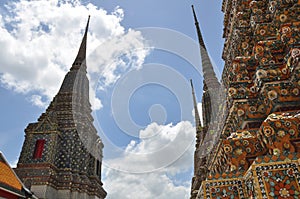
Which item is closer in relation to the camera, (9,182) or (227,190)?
(227,190)

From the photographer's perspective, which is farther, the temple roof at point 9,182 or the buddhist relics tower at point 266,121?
the temple roof at point 9,182

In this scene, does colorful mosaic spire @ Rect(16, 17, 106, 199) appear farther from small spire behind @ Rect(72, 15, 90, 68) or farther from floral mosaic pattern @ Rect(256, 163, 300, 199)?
floral mosaic pattern @ Rect(256, 163, 300, 199)

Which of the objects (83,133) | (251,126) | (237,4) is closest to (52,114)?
(83,133)

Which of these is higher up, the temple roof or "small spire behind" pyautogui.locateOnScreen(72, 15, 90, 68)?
"small spire behind" pyautogui.locateOnScreen(72, 15, 90, 68)

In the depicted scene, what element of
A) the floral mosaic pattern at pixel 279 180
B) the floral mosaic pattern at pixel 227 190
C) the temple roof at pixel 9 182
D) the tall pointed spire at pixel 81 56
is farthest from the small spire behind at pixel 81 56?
the floral mosaic pattern at pixel 279 180

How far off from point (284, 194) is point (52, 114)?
81.1 feet

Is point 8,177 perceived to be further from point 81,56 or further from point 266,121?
point 81,56

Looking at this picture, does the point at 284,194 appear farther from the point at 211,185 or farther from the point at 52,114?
the point at 52,114

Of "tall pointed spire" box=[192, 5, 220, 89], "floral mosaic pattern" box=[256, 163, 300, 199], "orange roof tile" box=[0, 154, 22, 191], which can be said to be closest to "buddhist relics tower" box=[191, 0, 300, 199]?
"floral mosaic pattern" box=[256, 163, 300, 199]

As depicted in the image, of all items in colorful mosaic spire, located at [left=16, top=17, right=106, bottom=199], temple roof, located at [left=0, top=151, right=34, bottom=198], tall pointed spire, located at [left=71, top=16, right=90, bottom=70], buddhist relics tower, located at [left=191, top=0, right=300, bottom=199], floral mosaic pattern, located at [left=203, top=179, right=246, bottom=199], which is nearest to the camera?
buddhist relics tower, located at [left=191, top=0, right=300, bottom=199]

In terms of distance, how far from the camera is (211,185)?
9.87 feet

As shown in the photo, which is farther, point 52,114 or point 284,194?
point 52,114

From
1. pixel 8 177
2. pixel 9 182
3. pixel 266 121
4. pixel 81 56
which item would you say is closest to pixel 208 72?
pixel 8 177

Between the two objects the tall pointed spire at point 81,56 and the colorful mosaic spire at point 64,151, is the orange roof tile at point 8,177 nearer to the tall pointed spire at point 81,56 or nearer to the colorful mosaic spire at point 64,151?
the colorful mosaic spire at point 64,151
